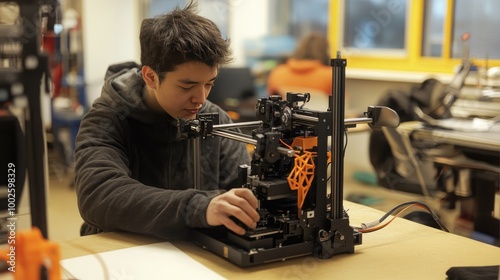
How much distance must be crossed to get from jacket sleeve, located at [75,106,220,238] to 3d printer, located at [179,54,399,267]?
0.07 m

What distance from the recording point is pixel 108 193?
4.54 feet

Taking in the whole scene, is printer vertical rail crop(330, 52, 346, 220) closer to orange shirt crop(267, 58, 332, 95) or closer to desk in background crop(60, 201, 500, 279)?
desk in background crop(60, 201, 500, 279)

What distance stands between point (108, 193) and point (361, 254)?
60 cm

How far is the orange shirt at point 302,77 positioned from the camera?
4.35m


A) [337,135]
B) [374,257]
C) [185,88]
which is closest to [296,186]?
[337,135]

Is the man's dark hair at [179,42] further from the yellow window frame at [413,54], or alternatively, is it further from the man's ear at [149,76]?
the yellow window frame at [413,54]

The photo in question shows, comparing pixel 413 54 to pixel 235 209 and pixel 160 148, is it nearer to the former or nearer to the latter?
pixel 160 148

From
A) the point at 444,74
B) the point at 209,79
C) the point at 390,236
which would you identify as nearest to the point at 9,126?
the point at 209,79

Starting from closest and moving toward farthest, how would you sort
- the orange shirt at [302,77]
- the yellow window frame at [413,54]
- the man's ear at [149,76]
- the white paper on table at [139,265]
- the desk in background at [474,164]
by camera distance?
the white paper on table at [139,265] < the man's ear at [149,76] < the desk in background at [474,164] < the orange shirt at [302,77] < the yellow window frame at [413,54]

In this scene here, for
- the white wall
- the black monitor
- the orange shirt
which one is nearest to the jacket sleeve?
the orange shirt

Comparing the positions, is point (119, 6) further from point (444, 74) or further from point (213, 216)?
point (213, 216)

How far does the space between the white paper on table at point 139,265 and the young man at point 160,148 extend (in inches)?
2.7

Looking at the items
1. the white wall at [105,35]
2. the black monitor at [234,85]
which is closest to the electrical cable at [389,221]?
the black monitor at [234,85]

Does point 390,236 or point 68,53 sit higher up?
point 68,53
